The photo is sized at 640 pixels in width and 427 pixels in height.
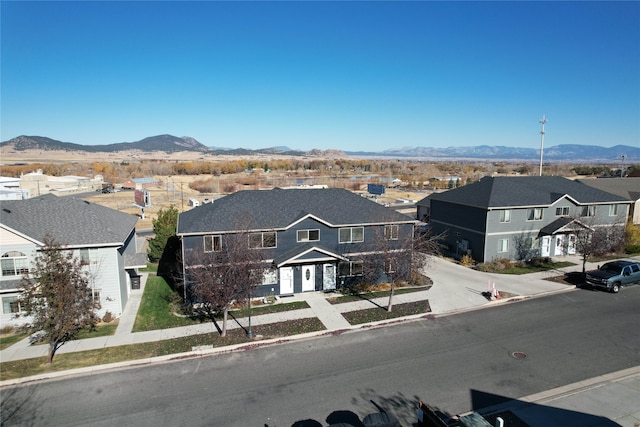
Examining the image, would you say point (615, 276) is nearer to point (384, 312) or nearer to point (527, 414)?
point (384, 312)

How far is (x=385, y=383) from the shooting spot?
672 inches

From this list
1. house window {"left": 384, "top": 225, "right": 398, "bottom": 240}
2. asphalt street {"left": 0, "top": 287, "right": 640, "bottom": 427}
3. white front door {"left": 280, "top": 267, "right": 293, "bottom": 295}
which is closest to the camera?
asphalt street {"left": 0, "top": 287, "right": 640, "bottom": 427}

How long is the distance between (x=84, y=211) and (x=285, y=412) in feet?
63.2

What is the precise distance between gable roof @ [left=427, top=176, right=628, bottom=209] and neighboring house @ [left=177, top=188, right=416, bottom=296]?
Answer: 423 inches

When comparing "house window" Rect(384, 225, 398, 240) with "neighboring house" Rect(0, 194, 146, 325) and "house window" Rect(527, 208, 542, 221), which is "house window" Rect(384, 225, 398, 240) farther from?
"neighboring house" Rect(0, 194, 146, 325)

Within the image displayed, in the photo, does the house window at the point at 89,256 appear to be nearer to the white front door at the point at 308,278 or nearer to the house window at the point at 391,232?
the white front door at the point at 308,278

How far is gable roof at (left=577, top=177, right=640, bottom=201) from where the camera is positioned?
157ft

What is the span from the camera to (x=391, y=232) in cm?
2938

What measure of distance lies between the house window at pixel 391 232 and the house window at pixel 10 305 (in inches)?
Answer: 896

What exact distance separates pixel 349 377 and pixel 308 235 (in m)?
12.2

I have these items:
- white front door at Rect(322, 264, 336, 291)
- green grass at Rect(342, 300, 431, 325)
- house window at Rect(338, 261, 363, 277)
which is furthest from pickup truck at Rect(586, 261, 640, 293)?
white front door at Rect(322, 264, 336, 291)

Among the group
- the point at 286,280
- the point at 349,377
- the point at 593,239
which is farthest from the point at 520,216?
the point at 349,377

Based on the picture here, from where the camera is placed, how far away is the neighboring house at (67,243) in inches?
864

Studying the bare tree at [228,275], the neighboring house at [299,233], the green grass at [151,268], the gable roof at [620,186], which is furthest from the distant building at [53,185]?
the gable roof at [620,186]
